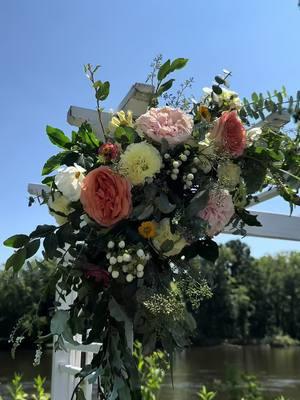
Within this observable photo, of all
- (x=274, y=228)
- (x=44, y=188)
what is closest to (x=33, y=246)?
(x=44, y=188)

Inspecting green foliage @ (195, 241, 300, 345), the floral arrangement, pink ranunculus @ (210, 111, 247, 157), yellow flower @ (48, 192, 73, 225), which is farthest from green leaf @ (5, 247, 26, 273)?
green foliage @ (195, 241, 300, 345)

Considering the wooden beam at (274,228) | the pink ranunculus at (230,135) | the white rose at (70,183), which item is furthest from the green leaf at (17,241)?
the wooden beam at (274,228)

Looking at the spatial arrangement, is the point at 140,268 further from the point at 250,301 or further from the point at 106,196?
the point at 250,301

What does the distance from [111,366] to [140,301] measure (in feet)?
0.49

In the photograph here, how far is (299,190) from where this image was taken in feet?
4.50

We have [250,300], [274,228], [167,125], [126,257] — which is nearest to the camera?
[126,257]

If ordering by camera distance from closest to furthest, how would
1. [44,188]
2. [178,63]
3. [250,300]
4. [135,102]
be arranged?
[178,63]
[135,102]
[44,188]
[250,300]

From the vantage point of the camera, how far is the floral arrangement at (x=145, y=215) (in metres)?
1.12

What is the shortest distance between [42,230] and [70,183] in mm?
142

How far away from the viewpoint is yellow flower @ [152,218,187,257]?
3.79ft

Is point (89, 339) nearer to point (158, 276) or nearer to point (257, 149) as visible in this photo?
point (158, 276)

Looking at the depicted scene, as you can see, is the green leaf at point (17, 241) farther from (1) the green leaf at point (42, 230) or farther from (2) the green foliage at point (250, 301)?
(2) the green foliage at point (250, 301)

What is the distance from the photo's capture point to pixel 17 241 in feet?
4.03

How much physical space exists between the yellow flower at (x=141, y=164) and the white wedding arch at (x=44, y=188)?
26 centimetres
